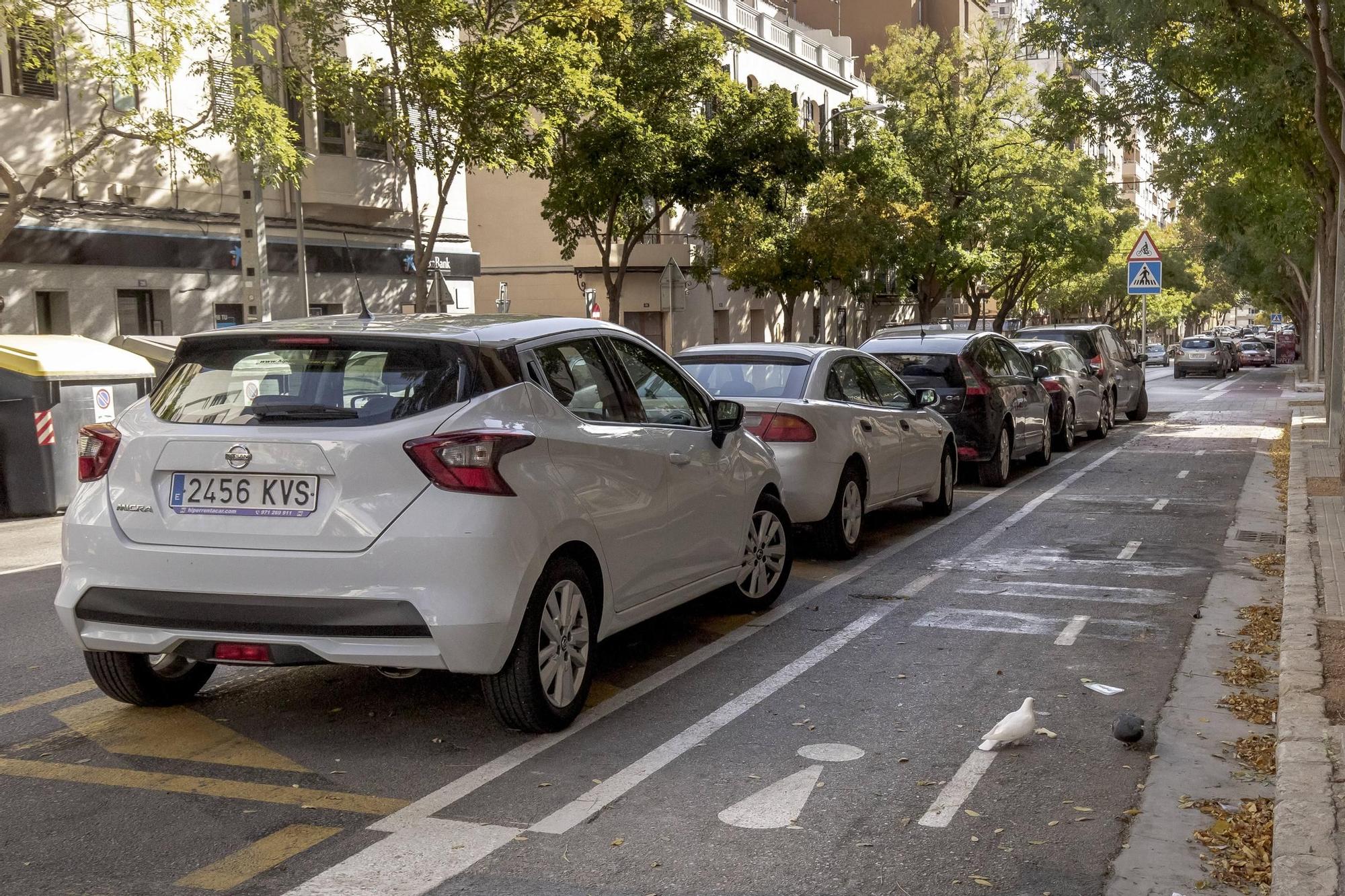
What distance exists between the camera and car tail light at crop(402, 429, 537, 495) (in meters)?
5.16

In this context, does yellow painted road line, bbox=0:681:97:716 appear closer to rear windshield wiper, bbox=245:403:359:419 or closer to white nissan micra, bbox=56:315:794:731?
white nissan micra, bbox=56:315:794:731

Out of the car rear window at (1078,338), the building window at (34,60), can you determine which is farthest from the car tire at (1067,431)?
the building window at (34,60)

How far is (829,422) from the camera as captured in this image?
987 cm

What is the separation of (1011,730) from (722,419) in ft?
8.03

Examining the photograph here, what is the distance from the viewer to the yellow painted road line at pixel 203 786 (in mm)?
4859

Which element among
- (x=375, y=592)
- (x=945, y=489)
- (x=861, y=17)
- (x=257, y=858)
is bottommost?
(x=257, y=858)

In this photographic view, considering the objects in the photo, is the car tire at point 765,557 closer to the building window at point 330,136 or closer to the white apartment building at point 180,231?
the white apartment building at point 180,231

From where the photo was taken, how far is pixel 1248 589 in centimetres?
905

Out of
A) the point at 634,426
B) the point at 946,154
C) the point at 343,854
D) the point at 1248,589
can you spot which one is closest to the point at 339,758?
the point at 343,854

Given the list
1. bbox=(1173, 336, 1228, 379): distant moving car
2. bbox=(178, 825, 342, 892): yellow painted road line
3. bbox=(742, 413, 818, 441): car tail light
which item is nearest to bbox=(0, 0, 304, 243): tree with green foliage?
bbox=(742, 413, 818, 441): car tail light

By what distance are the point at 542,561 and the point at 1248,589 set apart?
18.2 feet

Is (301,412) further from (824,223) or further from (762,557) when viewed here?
(824,223)

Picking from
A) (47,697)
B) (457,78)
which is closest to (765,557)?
(47,697)

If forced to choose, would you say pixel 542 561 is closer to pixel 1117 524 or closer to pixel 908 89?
pixel 1117 524
